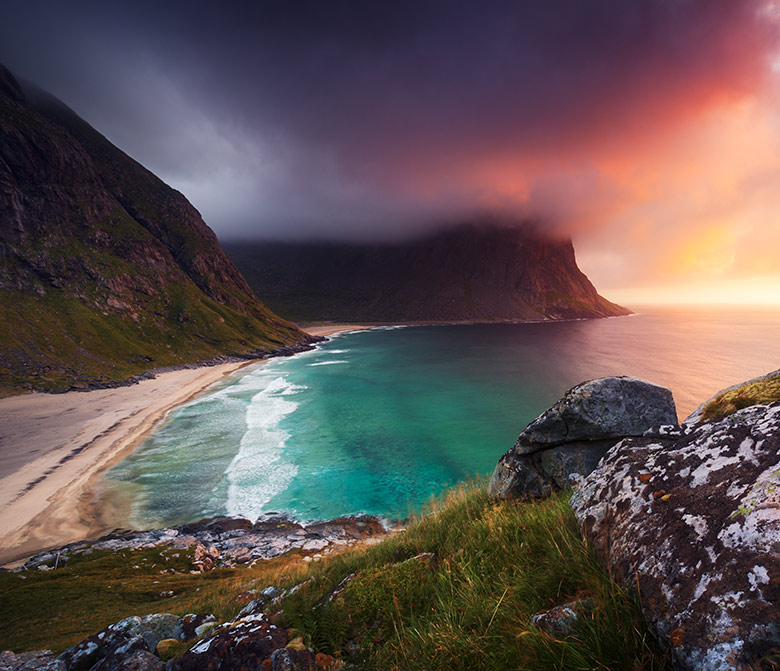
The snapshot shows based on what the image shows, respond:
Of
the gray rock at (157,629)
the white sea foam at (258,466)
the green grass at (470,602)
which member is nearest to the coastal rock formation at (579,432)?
the green grass at (470,602)

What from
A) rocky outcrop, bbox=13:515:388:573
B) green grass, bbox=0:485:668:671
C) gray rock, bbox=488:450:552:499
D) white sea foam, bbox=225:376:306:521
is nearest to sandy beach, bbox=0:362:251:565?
rocky outcrop, bbox=13:515:388:573

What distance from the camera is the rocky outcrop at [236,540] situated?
17125 millimetres

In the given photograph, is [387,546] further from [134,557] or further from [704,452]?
[134,557]

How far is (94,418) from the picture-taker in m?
42.6

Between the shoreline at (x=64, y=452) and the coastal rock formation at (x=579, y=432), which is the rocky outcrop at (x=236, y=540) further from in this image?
the coastal rock formation at (x=579, y=432)

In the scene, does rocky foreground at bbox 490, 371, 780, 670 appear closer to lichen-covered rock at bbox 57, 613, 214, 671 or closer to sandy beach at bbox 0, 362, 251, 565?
lichen-covered rock at bbox 57, 613, 214, 671

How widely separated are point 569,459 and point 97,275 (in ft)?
420

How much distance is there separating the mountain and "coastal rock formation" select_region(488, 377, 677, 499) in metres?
73.7

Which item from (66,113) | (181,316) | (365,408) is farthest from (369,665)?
(66,113)

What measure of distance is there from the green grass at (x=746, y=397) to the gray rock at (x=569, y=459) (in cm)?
274

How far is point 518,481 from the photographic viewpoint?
26.7ft

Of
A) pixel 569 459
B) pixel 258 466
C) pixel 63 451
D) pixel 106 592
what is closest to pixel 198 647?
pixel 569 459

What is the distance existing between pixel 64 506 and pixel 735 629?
35457 mm

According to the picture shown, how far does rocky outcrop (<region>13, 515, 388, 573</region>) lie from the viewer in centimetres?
1712
